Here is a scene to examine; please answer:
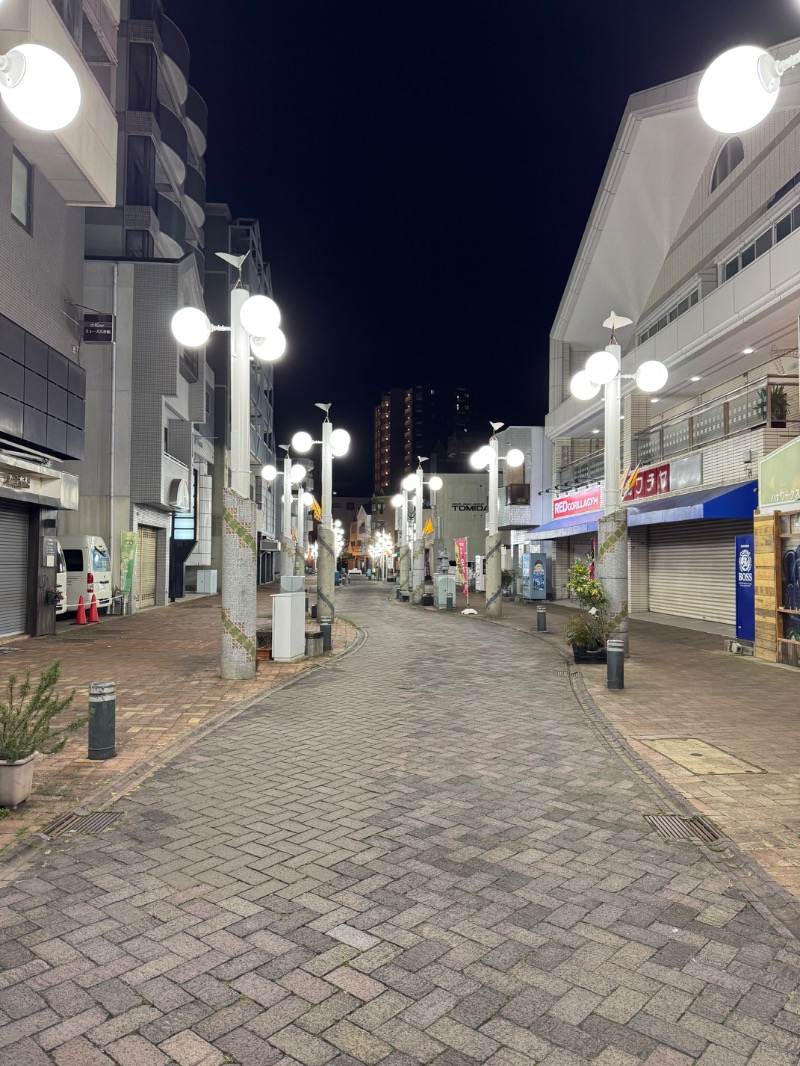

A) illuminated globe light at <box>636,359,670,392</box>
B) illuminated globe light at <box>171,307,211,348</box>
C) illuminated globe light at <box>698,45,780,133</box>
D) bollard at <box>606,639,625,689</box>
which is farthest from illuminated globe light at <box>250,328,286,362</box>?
illuminated globe light at <box>698,45,780,133</box>

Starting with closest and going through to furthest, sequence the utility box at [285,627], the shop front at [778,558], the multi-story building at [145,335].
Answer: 1. the shop front at [778,558]
2. the utility box at [285,627]
3. the multi-story building at [145,335]

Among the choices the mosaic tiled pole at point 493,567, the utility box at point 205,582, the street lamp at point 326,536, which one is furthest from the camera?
the utility box at point 205,582

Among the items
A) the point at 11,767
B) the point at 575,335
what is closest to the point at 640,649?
the point at 11,767

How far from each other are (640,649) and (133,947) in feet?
44.4

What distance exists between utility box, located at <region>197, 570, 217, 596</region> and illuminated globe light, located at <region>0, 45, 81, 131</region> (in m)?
37.1

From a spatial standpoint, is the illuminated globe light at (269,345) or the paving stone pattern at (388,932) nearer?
the paving stone pattern at (388,932)

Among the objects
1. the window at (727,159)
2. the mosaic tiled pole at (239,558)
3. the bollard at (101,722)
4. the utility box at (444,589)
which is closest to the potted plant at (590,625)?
the mosaic tiled pole at (239,558)

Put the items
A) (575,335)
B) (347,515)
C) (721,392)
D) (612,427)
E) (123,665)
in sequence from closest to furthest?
(123,665)
(612,427)
(721,392)
(575,335)
(347,515)

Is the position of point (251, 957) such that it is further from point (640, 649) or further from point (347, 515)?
point (347, 515)

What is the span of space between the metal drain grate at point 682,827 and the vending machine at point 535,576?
2744 centimetres

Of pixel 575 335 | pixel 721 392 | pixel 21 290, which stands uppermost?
pixel 575 335

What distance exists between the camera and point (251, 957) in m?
3.38

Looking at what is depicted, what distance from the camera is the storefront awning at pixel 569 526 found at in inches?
1017

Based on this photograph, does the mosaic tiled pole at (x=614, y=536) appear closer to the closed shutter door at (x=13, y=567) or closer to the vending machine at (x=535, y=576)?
the closed shutter door at (x=13, y=567)
